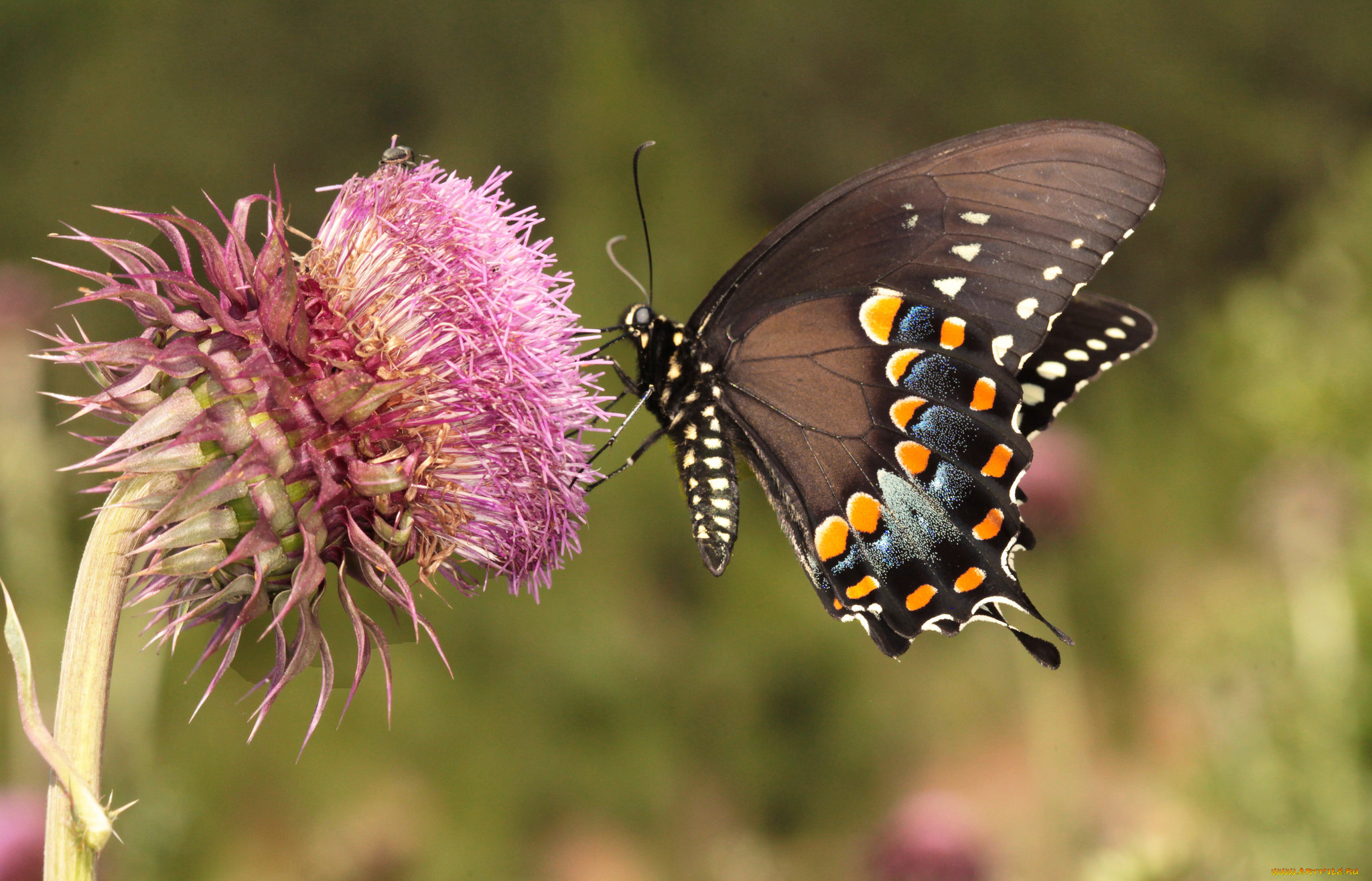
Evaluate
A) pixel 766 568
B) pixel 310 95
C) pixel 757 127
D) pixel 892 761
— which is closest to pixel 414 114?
pixel 310 95

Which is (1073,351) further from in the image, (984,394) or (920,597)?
(920,597)

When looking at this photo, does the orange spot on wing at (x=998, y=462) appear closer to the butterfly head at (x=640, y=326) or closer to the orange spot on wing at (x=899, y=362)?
the orange spot on wing at (x=899, y=362)

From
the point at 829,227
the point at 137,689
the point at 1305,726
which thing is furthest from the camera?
the point at 1305,726

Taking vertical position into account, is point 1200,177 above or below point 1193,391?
above

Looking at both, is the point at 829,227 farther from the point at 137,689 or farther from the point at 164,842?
the point at 164,842

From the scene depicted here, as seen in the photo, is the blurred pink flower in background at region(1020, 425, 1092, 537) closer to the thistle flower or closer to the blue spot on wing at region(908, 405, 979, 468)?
the blue spot on wing at region(908, 405, 979, 468)

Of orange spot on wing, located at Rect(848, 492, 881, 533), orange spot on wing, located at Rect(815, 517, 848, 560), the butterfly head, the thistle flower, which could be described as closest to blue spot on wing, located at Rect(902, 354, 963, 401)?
orange spot on wing, located at Rect(848, 492, 881, 533)
